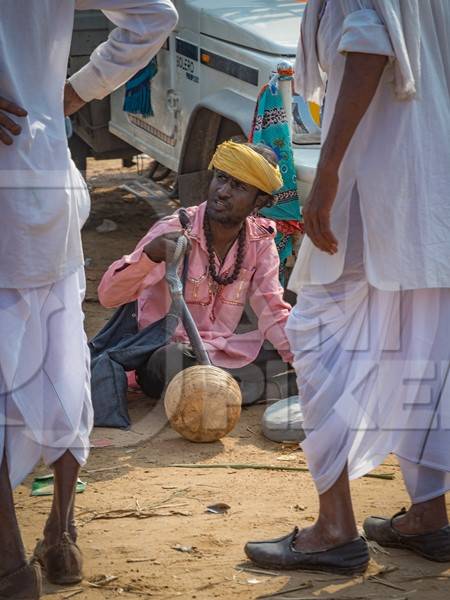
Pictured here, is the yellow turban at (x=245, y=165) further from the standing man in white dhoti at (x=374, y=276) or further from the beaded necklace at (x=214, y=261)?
the standing man in white dhoti at (x=374, y=276)

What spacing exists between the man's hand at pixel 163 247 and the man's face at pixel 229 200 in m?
0.28

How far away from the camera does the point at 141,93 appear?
26.2ft

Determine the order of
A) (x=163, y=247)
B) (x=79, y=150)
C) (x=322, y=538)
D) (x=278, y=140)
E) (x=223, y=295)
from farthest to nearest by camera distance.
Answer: (x=79, y=150)
(x=278, y=140)
(x=223, y=295)
(x=163, y=247)
(x=322, y=538)

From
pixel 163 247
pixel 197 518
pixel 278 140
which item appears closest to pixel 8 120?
pixel 197 518

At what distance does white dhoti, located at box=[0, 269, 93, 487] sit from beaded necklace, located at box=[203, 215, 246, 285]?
6.74 feet

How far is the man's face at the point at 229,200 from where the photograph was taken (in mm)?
5566

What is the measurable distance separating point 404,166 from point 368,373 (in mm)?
633

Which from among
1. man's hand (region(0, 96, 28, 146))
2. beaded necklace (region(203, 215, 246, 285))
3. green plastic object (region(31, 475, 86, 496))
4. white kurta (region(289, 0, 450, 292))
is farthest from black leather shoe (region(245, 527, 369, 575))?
beaded necklace (region(203, 215, 246, 285))

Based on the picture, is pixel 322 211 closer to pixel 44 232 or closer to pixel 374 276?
pixel 374 276

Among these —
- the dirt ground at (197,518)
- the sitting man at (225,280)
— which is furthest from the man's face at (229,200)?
the dirt ground at (197,518)

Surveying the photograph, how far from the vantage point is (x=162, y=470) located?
4781 mm

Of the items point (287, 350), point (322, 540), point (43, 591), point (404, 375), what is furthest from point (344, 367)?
point (287, 350)

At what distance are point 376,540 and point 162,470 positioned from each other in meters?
1.19

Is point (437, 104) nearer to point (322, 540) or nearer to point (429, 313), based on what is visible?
point (429, 313)
